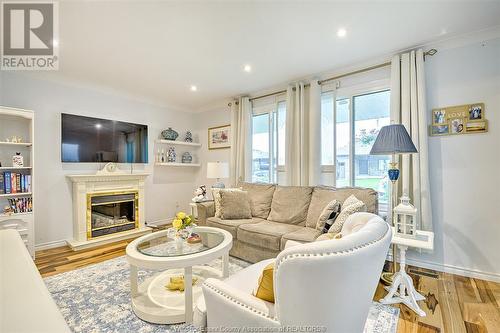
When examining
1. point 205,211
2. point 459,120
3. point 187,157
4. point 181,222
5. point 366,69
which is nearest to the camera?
point 181,222

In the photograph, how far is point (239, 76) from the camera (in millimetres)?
3479

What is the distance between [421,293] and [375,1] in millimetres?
2612

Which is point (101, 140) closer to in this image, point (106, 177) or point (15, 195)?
point (106, 177)

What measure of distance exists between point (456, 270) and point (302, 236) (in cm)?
173

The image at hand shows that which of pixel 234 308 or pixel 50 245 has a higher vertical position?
pixel 234 308

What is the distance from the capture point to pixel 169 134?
467 cm

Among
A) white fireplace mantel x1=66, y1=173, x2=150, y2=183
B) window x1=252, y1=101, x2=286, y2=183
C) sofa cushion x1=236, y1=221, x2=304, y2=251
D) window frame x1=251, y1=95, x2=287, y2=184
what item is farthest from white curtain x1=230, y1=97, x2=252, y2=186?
white fireplace mantel x1=66, y1=173, x2=150, y2=183

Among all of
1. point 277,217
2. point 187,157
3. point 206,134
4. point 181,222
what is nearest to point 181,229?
point 181,222

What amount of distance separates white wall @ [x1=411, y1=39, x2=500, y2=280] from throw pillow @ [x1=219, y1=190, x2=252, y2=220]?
2163 millimetres

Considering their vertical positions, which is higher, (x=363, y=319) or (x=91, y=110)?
(x=91, y=110)

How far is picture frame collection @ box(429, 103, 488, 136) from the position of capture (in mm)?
2381

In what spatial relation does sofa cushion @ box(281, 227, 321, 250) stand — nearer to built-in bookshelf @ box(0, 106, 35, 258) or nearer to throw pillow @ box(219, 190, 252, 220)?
throw pillow @ box(219, 190, 252, 220)

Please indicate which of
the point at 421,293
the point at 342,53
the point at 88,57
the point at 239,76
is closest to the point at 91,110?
the point at 88,57

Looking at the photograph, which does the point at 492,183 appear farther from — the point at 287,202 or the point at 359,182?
the point at 287,202
